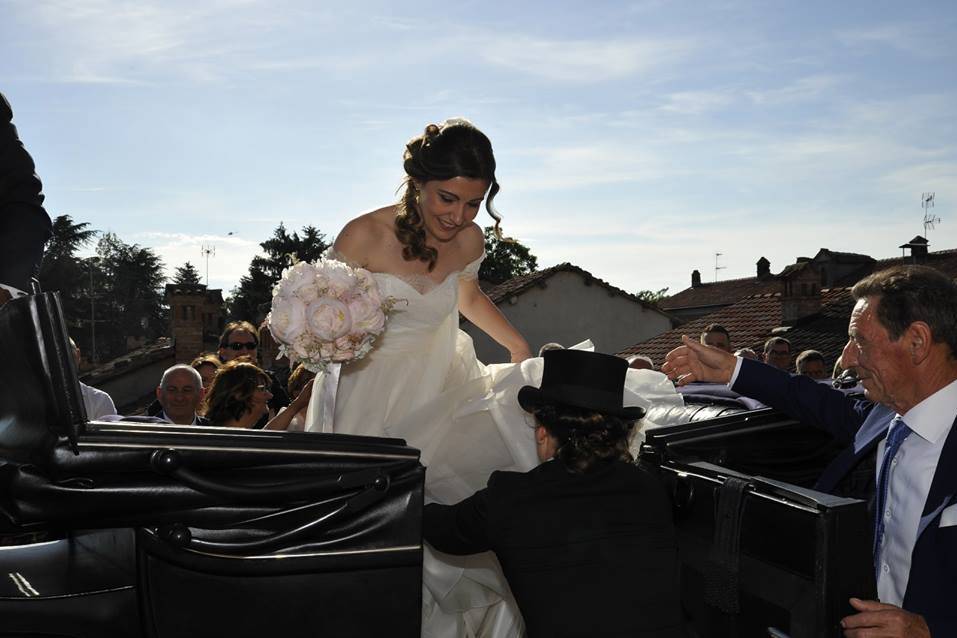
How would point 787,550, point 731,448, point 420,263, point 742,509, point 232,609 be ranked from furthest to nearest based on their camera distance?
1. point 420,263
2. point 731,448
3. point 742,509
4. point 787,550
5. point 232,609

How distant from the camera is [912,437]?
2516 mm

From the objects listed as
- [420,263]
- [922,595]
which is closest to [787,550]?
[922,595]

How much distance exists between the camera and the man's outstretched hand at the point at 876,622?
1.95 m

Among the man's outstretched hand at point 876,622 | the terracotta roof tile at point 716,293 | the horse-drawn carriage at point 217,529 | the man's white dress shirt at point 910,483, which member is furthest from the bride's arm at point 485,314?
the terracotta roof tile at point 716,293

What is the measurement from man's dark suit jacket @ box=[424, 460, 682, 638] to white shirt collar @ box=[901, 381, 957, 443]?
2.53 ft

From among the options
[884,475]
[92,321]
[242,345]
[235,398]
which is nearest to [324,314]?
[884,475]

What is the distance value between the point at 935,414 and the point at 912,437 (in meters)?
0.09

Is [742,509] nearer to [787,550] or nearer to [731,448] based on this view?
[787,550]

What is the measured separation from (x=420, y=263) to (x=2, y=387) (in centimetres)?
193

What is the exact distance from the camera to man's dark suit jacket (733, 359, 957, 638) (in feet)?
7.34

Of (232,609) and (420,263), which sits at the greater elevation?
(420,263)

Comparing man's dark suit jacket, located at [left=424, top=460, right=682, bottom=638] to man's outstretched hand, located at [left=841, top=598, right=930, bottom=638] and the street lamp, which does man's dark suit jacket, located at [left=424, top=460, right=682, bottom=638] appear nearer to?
man's outstretched hand, located at [left=841, top=598, right=930, bottom=638]

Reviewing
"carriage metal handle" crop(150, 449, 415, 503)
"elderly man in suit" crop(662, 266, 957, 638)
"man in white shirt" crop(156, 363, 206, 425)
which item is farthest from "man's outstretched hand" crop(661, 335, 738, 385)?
"man in white shirt" crop(156, 363, 206, 425)

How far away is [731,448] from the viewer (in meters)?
3.05
